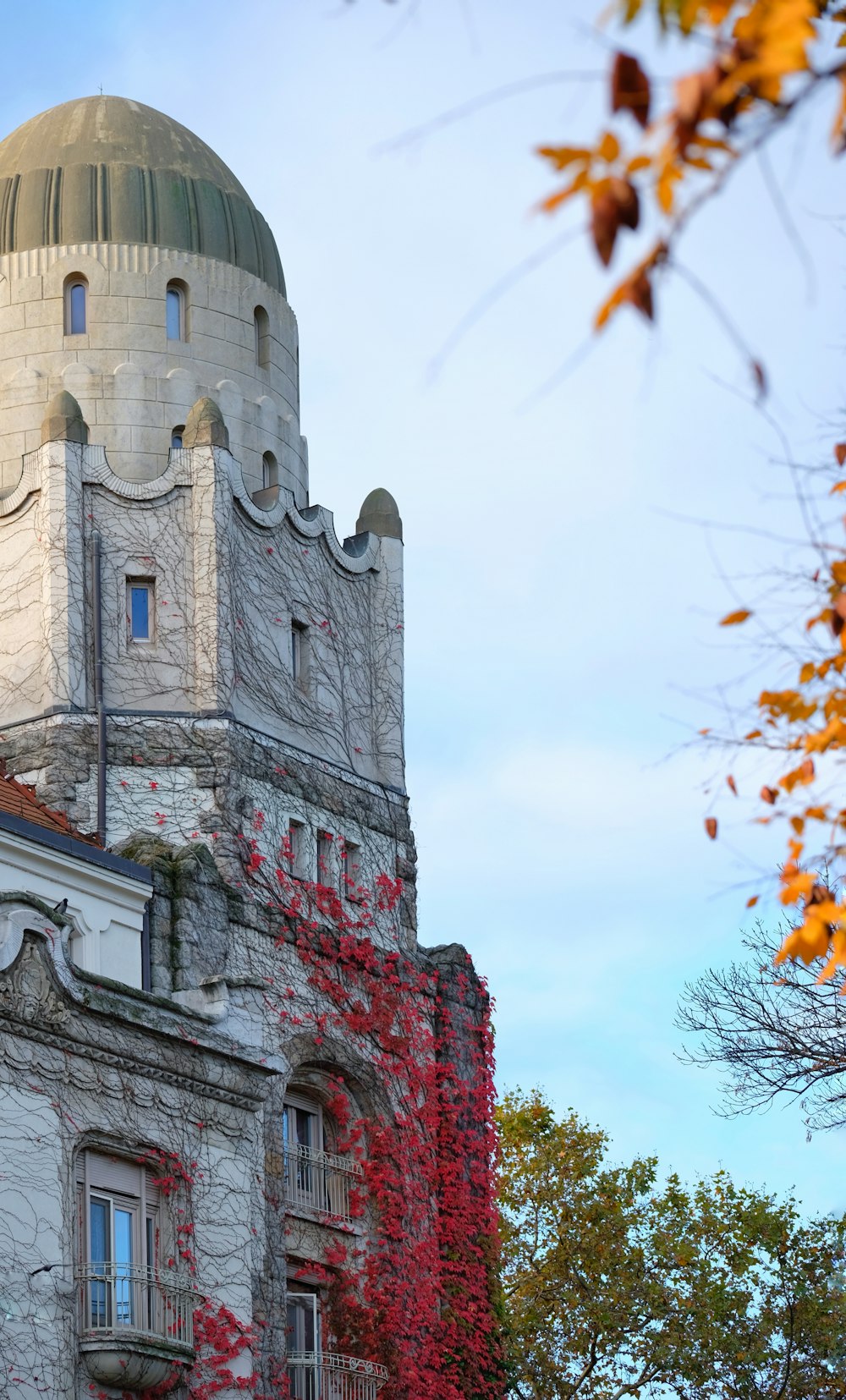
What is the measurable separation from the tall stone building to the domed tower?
55 mm

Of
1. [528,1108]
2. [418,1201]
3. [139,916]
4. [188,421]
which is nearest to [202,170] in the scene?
[188,421]

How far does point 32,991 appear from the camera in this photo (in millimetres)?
26422

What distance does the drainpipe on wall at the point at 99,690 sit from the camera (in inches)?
1316

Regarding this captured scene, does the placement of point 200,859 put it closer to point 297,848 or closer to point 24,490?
point 297,848

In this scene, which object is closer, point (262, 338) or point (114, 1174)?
point (114, 1174)

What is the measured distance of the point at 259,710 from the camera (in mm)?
35719

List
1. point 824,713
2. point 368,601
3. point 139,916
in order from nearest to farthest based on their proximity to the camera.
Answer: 1. point 824,713
2. point 139,916
3. point 368,601

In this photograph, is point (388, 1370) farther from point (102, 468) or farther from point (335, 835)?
point (102, 468)

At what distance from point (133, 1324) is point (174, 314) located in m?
17.9

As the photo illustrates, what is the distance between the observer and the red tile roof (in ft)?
105

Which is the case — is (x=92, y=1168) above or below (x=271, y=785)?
below

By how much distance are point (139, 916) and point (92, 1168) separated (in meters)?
5.50

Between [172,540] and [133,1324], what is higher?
[172,540]

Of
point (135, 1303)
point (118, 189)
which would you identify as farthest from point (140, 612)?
point (135, 1303)
